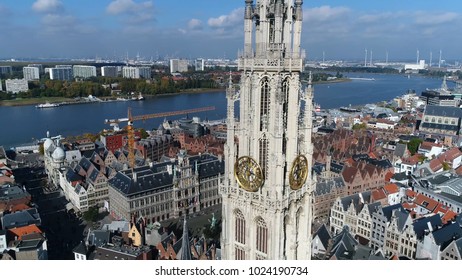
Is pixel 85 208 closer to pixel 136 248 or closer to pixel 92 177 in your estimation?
pixel 92 177

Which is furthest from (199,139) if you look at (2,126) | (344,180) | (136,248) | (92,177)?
(2,126)

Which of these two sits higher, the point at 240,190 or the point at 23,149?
the point at 240,190

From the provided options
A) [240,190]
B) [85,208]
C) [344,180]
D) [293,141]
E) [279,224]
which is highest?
[293,141]

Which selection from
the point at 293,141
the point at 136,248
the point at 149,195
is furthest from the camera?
the point at 149,195

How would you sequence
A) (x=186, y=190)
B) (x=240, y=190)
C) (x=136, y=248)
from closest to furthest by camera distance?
(x=240, y=190) < (x=136, y=248) < (x=186, y=190)

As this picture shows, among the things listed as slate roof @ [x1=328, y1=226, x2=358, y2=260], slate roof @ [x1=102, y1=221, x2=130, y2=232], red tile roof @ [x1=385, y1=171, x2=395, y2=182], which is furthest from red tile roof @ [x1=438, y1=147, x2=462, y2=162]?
slate roof @ [x1=102, y1=221, x2=130, y2=232]

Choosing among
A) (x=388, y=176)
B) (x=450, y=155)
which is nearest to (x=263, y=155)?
(x=388, y=176)

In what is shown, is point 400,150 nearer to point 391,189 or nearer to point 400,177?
point 400,177

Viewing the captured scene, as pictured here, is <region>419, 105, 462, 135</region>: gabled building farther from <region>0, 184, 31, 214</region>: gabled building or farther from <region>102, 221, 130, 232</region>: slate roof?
<region>0, 184, 31, 214</region>: gabled building
